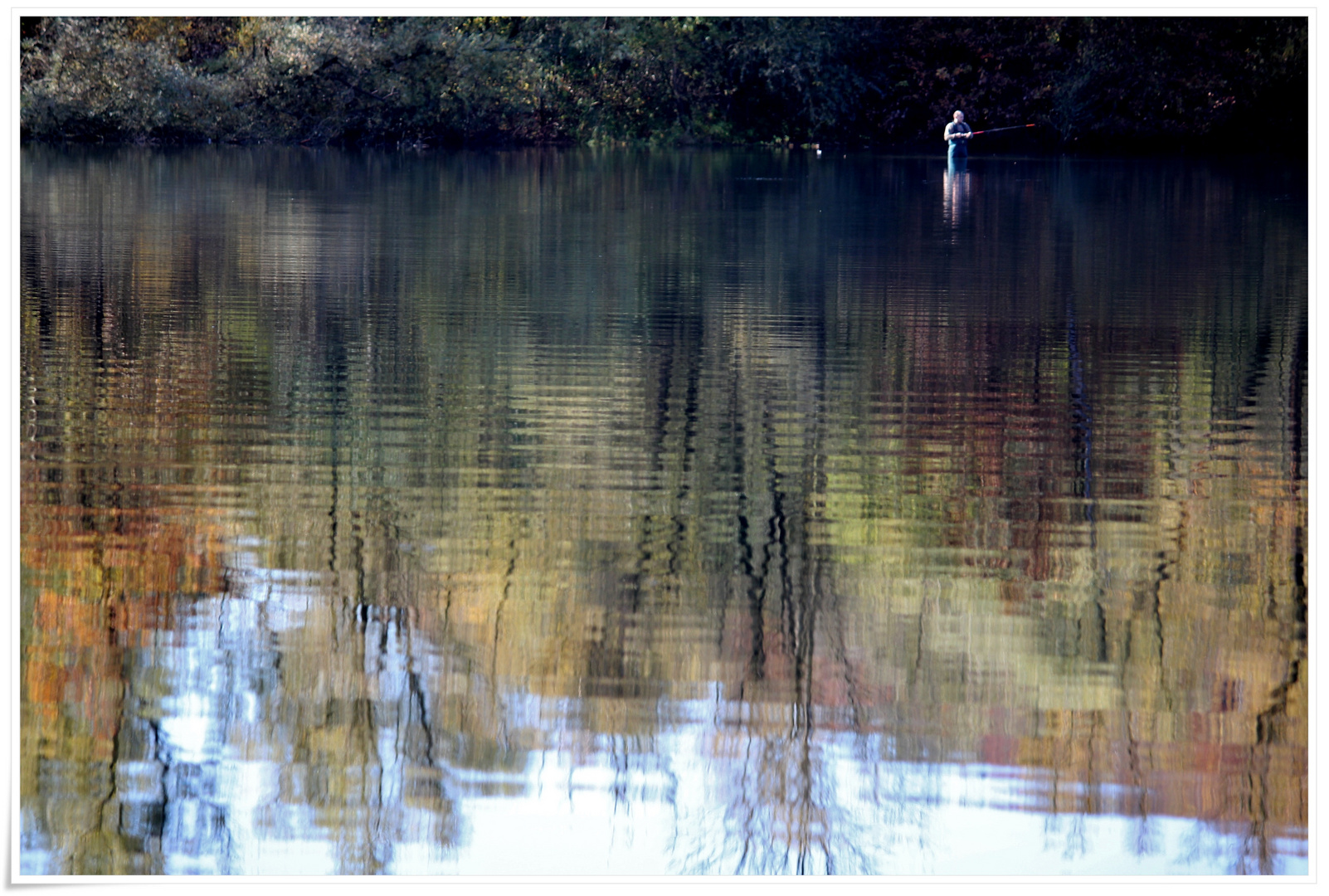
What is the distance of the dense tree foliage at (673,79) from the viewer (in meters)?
37.3

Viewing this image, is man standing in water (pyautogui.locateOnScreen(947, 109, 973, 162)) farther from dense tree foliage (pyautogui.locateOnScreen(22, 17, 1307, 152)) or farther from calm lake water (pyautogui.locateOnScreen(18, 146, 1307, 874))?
calm lake water (pyautogui.locateOnScreen(18, 146, 1307, 874))

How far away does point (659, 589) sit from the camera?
5.64m

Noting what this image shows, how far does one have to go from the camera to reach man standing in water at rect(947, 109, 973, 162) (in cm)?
3009

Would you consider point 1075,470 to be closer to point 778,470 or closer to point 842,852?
point 778,470

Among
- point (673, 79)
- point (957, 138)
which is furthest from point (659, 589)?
point (673, 79)

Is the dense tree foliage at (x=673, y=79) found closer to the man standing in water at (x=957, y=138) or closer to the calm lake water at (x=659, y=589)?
the man standing in water at (x=957, y=138)

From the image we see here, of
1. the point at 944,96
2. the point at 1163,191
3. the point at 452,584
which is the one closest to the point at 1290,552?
the point at 452,584

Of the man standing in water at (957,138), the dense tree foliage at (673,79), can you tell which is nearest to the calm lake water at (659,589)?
the man standing in water at (957,138)

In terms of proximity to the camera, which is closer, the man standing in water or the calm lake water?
the calm lake water

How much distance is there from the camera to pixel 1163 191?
25.5 meters

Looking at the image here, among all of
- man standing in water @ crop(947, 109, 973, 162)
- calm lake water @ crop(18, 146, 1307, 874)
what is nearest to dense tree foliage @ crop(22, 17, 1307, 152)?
man standing in water @ crop(947, 109, 973, 162)

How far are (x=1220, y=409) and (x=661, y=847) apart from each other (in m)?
5.10

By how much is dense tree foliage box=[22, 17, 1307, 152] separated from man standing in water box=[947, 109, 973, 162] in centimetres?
864

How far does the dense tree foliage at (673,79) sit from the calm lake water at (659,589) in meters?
27.2
